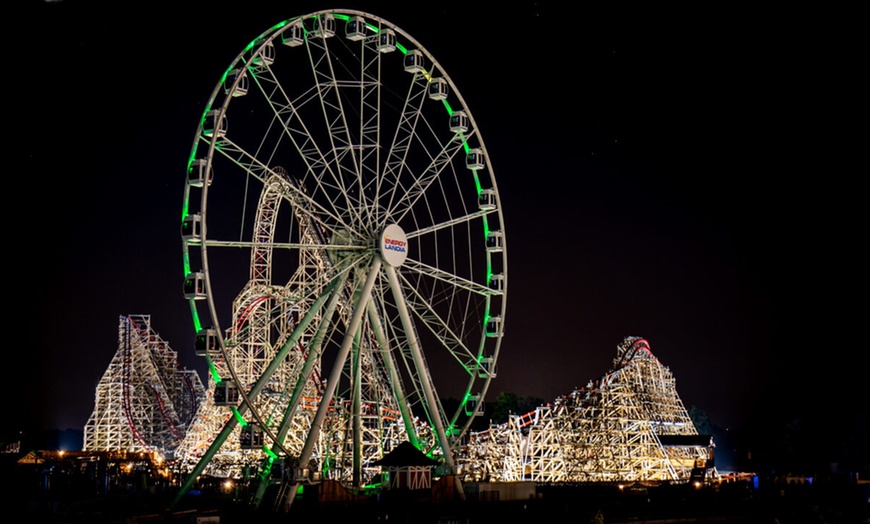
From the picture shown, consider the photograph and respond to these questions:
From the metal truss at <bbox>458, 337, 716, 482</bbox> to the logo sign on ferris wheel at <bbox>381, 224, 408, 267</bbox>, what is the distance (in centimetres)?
2506

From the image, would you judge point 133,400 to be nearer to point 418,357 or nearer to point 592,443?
point 592,443

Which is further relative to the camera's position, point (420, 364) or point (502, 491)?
point (502, 491)

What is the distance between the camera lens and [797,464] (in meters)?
86.4

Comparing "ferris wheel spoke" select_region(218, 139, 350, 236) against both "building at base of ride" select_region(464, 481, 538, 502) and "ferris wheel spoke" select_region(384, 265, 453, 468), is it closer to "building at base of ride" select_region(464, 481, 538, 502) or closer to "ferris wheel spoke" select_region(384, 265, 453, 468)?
"ferris wheel spoke" select_region(384, 265, 453, 468)

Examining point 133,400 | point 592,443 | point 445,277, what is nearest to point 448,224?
point 445,277

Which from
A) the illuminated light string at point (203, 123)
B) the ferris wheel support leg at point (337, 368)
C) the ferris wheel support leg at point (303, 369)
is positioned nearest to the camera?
the illuminated light string at point (203, 123)

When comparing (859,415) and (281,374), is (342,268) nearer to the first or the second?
(281,374)

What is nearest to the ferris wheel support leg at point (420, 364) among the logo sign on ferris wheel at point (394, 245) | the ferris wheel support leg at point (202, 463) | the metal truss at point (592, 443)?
the logo sign on ferris wheel at point (394, 245)

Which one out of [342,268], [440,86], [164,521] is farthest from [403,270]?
[164,521]

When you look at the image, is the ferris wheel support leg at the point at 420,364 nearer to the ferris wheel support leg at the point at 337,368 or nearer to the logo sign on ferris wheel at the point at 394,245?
the logo sign on ferris wheel at the point at 394,245

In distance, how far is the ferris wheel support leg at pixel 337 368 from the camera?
37.1 m

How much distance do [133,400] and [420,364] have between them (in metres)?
41.9

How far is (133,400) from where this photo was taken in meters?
77.3

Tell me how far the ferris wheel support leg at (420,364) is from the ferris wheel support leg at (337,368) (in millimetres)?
824
